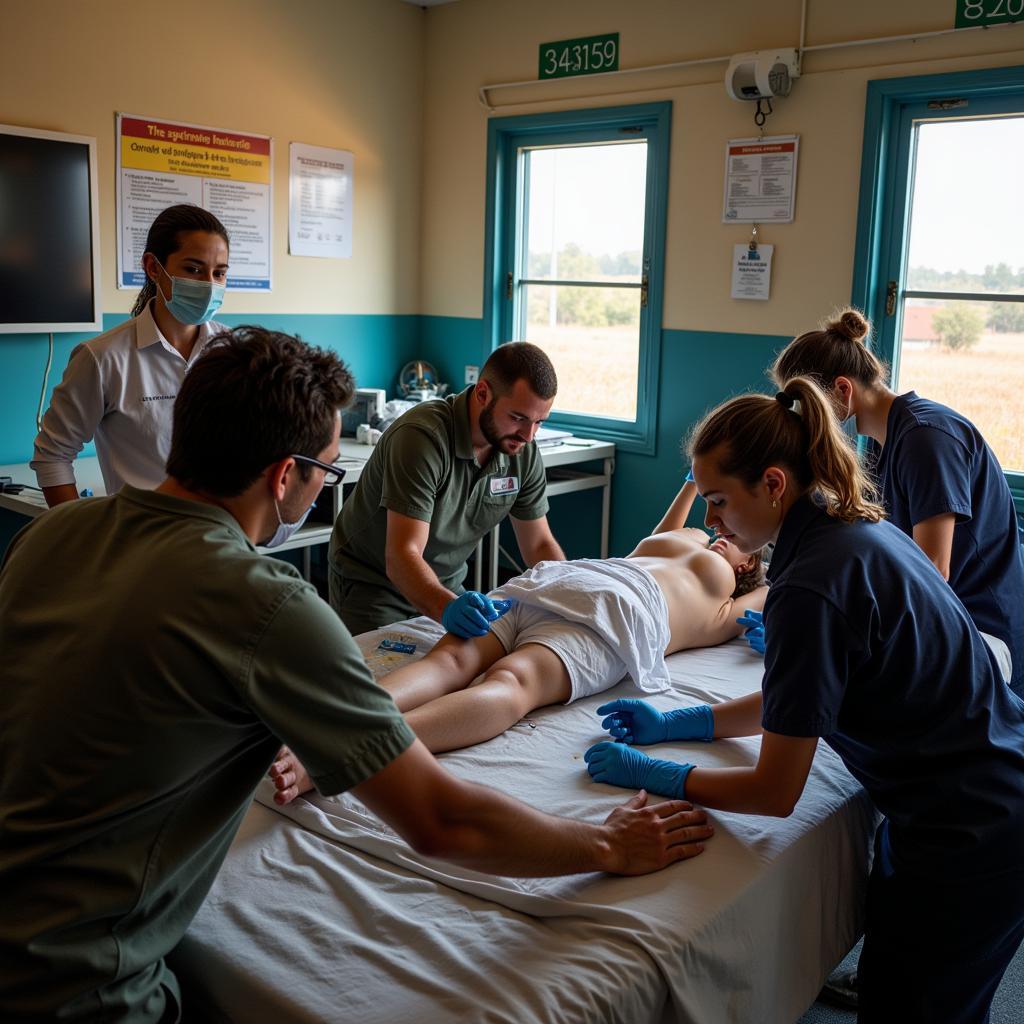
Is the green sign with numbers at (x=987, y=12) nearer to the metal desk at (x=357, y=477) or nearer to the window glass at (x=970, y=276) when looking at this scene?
the window glass at (x=970, y=276)

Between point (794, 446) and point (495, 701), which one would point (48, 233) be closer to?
point (495, 701)

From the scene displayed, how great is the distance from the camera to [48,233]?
3.48 metres

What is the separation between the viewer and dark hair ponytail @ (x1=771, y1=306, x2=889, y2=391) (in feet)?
7.27

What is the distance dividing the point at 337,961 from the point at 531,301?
379 cm

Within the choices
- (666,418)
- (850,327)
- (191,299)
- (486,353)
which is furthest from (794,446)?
(486,353)

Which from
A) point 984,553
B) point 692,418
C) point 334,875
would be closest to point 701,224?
point 692,418

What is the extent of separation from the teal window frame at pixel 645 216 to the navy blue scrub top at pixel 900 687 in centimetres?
280

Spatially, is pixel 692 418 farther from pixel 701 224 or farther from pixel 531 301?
pixel 531 301

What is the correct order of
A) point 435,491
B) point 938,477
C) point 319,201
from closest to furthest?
A: point 938,477, point 435,491, point 319,201

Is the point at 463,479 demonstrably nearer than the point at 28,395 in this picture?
Yes

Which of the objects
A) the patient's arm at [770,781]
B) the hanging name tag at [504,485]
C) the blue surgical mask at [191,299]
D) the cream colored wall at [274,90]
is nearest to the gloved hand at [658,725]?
the patient's arm at [770,781]

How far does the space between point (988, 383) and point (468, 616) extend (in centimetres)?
224

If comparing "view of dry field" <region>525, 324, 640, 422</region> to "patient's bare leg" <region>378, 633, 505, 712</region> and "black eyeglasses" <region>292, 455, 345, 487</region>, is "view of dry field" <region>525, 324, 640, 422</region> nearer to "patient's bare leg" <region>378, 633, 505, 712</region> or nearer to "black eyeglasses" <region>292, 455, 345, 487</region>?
"patient's bare leg" <region>378, 633, 505, 712</region>

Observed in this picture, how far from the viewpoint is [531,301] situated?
15.6 ft
